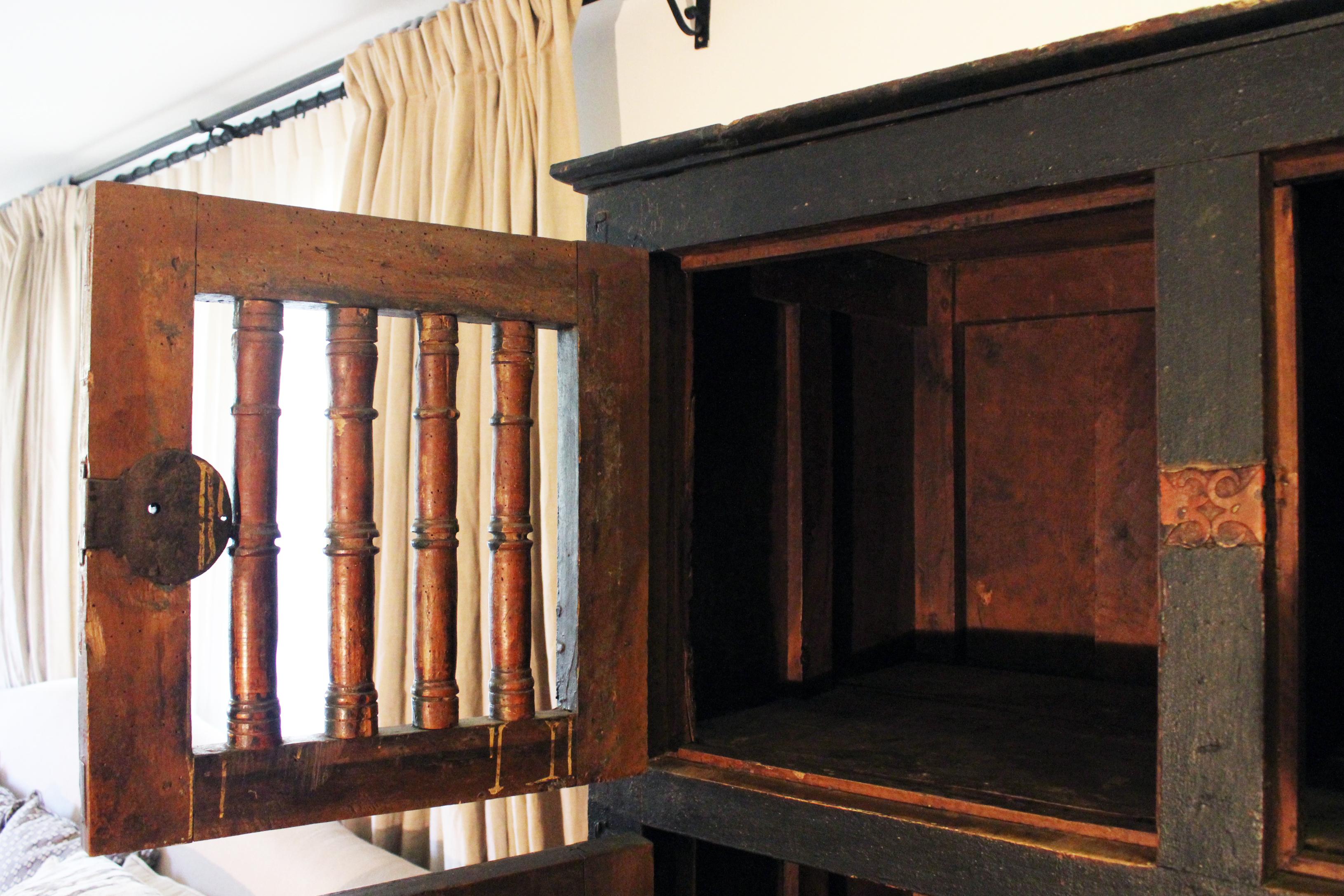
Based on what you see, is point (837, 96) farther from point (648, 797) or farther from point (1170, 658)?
point (648, 797)

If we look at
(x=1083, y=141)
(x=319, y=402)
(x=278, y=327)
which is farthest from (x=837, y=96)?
(x=319, y=402)

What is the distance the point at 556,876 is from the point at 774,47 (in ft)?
4.23

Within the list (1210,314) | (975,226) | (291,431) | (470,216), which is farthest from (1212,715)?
(291,431)

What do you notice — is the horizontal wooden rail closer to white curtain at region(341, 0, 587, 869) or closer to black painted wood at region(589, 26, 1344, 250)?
black painted wood at region(589, 26, 1344, 250)

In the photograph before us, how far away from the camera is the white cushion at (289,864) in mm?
1857

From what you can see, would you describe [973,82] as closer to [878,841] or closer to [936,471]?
[878,841]

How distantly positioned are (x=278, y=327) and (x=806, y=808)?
541 millimetres

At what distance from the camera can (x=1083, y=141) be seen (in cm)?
73

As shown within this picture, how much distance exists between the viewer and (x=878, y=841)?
81cm

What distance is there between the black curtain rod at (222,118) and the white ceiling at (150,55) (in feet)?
0.08

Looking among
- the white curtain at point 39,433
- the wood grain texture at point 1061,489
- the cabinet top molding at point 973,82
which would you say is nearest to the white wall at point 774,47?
the wood grain texture at point 1061,489

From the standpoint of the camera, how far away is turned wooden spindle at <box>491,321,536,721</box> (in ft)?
2.88

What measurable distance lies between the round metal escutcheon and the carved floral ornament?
62cm

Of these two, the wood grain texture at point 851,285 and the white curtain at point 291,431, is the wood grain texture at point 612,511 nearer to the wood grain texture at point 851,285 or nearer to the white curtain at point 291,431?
the wood grain texture at point 851,285
